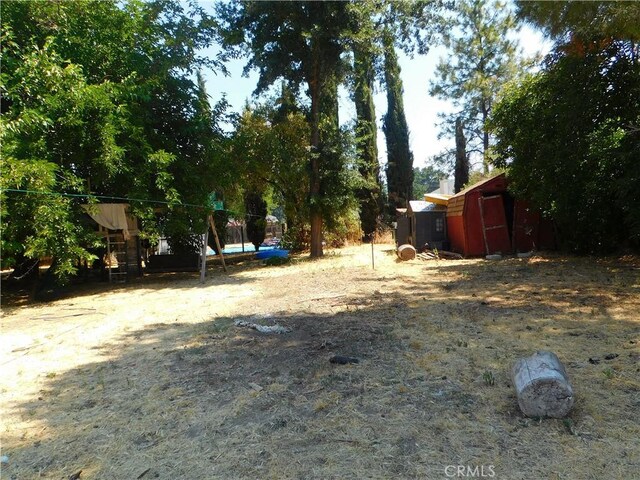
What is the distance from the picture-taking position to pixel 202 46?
44.3 ft

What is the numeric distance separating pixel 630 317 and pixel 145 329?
22.1 ft

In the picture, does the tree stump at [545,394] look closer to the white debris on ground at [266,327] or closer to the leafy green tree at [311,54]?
the white debris on ground at [266,327]

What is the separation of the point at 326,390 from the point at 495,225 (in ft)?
40.9

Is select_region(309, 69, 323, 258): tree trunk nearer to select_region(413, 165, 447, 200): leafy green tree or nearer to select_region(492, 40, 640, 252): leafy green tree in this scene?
select_region(492, 40, 640, 252): leafy green tree

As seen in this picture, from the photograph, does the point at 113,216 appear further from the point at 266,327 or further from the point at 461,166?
the point at 461,166

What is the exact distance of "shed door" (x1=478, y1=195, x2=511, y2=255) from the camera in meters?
14.4

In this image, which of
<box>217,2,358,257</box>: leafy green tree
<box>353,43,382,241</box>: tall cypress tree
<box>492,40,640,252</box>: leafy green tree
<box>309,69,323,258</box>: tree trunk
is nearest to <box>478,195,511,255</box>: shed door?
<box>492,40,640,252</box>: leafy green tree

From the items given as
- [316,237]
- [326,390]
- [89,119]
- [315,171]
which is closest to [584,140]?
[326,390]

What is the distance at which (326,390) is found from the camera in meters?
3.65

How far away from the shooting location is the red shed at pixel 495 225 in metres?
14.4

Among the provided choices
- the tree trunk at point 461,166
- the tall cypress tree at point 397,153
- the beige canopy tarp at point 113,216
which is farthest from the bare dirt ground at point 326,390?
the tall cypress tree at point 397,153

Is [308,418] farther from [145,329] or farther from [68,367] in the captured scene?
[145,329]

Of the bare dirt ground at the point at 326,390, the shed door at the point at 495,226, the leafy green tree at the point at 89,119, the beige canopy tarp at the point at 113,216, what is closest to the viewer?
the bare dirt ground at the point at 326,390

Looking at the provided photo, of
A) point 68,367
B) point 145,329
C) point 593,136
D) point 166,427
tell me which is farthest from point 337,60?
point 166,427
